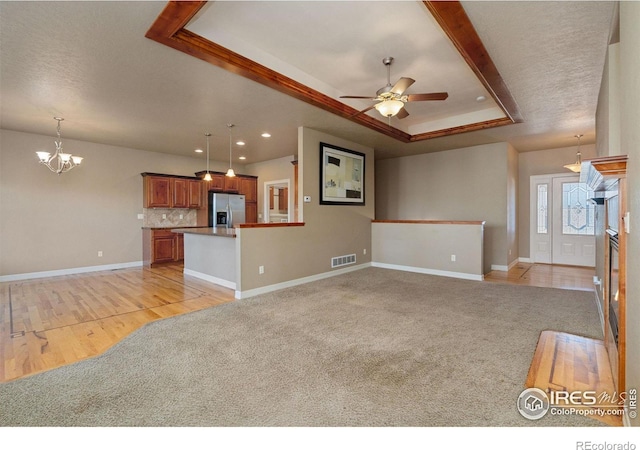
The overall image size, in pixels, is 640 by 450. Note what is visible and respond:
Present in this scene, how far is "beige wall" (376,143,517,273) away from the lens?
5883 mm

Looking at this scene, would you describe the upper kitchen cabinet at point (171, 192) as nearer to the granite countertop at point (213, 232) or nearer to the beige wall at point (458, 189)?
the granite countertop at point (213, 232)

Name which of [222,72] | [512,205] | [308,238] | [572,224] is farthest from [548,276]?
[222,72]

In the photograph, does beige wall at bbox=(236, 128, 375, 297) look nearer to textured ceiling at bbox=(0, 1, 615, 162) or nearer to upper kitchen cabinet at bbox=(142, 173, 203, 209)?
textured ceiling at bbox=(0, 1, 615, 162)

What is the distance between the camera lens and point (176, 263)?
673 centimetres

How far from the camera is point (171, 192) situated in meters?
6.72

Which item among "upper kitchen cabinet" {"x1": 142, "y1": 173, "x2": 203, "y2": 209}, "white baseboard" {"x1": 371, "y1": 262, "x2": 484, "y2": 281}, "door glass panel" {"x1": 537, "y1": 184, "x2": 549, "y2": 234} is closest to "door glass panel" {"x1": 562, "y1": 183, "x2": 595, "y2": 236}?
"door glass panel" {"x1": 537, "y1": 184, "x2": 549, "y2": 234}

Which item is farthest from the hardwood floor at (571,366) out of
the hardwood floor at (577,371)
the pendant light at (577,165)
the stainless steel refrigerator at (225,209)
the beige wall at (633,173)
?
the stainless steel refrigerator at (225,209)

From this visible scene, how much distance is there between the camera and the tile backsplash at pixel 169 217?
6.73 metres

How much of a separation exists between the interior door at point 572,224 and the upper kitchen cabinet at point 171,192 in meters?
8.29

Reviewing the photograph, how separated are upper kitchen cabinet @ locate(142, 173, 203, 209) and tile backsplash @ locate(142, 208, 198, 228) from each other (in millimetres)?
273

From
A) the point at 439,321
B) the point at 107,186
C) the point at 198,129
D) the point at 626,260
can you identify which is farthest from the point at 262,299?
the point at 107,186

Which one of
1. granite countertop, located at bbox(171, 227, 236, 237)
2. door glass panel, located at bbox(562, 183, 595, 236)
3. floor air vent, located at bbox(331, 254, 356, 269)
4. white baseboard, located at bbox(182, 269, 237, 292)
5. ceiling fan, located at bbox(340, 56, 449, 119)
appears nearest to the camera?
ceiling fan, located at bbox(340, 56, 449, 119)

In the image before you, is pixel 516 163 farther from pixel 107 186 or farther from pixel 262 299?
pixel 107 186

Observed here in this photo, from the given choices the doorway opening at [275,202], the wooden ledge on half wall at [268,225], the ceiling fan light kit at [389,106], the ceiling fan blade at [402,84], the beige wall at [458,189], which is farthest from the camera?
the doorway opening at [275,202]
